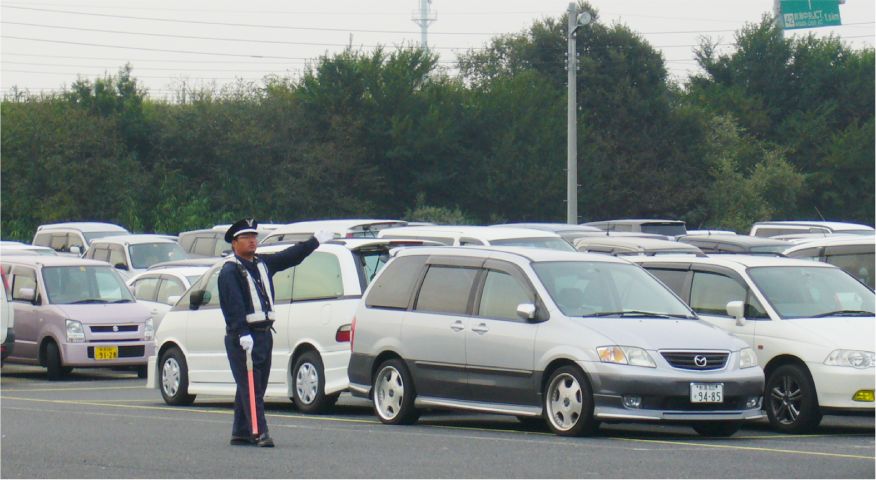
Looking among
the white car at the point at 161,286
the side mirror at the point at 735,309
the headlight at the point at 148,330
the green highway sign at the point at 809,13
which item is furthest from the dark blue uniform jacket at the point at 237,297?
the green highway sign at the point at 809,13

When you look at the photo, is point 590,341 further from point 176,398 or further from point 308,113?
point 308,113

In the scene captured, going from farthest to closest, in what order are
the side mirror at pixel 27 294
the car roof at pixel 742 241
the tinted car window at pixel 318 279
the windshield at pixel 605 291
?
1. the car roof at pixel 742 241
2. the side mirror at pixel 27 294
3. the tinted car window at pixel 318 279
4. the windshield at pixel 605 291

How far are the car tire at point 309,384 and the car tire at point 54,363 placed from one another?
833 cm

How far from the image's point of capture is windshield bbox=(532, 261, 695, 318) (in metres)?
13.9

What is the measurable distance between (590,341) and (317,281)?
4.22 m

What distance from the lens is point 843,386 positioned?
14188 mm

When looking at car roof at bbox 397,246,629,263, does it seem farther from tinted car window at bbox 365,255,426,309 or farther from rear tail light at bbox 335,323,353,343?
rear tail light at bbox 335,323,353,343

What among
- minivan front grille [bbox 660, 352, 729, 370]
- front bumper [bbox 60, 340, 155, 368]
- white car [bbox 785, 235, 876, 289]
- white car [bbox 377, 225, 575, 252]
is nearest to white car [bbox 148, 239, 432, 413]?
minivan front grille [bbox 660, 352, 729, 370]

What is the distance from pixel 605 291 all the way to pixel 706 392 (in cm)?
151

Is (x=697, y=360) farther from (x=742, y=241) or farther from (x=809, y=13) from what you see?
(x=809, y=13)

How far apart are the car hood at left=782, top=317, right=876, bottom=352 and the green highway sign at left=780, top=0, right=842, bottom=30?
5991 cm

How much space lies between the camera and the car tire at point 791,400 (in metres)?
14.4

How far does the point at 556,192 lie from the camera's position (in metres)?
68.9

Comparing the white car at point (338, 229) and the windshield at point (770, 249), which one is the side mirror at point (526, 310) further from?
the windshield at point (770, 249)
